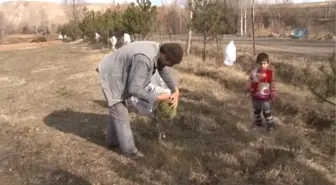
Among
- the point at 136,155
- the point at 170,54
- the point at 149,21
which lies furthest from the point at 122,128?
the point at 149,21

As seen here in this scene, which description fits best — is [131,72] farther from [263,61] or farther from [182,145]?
[263,61]

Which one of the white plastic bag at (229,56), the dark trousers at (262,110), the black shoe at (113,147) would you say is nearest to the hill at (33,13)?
the white plastic bag at (229,56)

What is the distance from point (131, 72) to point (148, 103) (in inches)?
15.2

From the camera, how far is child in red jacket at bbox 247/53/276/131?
21.2 ft

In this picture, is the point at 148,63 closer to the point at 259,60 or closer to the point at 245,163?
the point at 245,163

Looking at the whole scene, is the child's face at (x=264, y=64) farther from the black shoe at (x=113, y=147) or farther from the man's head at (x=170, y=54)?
the black shoe at (x=113, y=147)

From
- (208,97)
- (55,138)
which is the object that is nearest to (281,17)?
(208,97)

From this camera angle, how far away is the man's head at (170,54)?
187 inches

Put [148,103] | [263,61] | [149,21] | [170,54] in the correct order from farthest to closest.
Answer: [149,21]
[263,61]
[148,103]
[170,54]

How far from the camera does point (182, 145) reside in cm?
589

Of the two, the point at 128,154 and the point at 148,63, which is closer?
the point at 148,63

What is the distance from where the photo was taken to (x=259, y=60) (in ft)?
21.2

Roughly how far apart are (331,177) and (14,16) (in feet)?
543

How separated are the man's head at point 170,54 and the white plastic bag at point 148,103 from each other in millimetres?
285
